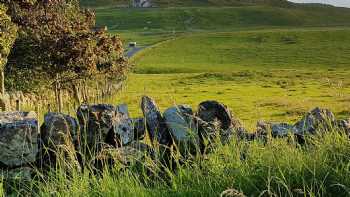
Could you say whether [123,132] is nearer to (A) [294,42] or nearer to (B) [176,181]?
(B) [176,181]

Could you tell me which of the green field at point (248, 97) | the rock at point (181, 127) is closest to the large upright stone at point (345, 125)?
the green field at point (248, 97)

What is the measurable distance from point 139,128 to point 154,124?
0.96ft

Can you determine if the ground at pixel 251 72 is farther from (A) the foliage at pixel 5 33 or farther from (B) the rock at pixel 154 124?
(B) the rock at pixel 154 124

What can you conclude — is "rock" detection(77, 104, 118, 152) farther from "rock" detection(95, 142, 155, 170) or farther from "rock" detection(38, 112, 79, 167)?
"rock" detection(95, 142, 155, 170)

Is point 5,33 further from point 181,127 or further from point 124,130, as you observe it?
point 181,127

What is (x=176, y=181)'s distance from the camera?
905 centimetres

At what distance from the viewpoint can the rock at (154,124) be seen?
1124 cm

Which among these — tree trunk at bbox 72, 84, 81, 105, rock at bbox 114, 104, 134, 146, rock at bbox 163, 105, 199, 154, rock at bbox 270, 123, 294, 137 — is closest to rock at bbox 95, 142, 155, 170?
rock at bbox 114, 104, 134, 146

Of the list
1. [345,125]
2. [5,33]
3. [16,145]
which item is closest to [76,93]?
[5,33]

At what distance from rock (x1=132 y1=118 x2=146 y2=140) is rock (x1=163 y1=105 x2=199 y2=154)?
17.6 inches

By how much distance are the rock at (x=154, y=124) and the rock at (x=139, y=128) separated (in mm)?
116

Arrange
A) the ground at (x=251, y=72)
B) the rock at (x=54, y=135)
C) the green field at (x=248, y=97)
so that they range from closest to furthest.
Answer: the green field at (x=248, y=97), the rock at (x=54, y=135), the ground at (x=251, y=72)

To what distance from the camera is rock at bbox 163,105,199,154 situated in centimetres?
1087

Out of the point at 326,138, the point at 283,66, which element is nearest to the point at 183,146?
the point at 326,138
